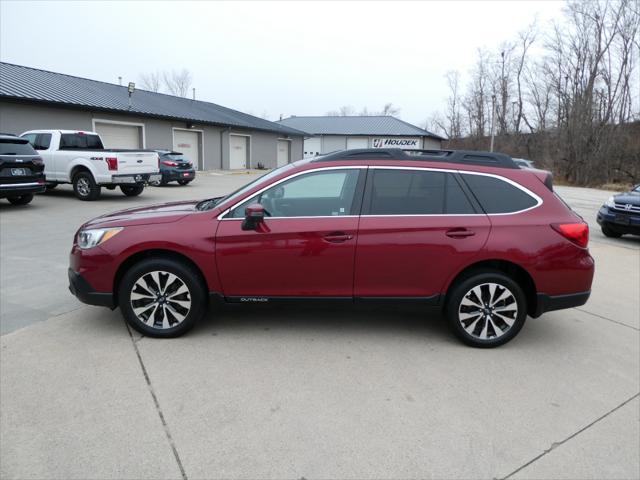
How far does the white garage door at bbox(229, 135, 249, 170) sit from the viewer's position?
33500 mm

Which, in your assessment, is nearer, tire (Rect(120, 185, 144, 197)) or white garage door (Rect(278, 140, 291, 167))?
tire (Rect(120, 185, 144, 197))

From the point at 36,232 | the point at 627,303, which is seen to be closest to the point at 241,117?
the point at 36,232

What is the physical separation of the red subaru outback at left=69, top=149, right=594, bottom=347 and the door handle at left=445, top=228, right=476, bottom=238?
0.01 meters

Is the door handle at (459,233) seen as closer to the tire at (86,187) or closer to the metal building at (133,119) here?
the tire at (86,187)

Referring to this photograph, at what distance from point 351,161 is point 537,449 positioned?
103 inches

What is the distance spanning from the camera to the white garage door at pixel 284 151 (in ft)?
136

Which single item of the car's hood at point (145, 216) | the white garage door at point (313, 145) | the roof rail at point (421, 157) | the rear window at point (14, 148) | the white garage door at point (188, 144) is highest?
the white garage door at point (313, 145)

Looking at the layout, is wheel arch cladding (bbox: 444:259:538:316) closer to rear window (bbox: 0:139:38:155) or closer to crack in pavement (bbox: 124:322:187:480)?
crack in pavement (bbox: 124:322:187:480)

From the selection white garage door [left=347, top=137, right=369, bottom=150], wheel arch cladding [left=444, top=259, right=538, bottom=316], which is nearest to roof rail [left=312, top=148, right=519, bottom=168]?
wheel arch cladding [left=444, top=259, right=538, bottom=316]

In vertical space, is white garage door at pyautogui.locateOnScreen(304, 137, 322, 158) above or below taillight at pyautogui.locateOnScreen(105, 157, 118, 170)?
above

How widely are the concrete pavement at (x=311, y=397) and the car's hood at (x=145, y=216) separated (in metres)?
0.98

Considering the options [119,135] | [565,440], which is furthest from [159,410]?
[119,135]

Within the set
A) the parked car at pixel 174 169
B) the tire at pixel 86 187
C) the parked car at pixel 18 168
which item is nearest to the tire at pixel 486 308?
the parked car at pixel 18 168

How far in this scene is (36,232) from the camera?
344 inches
